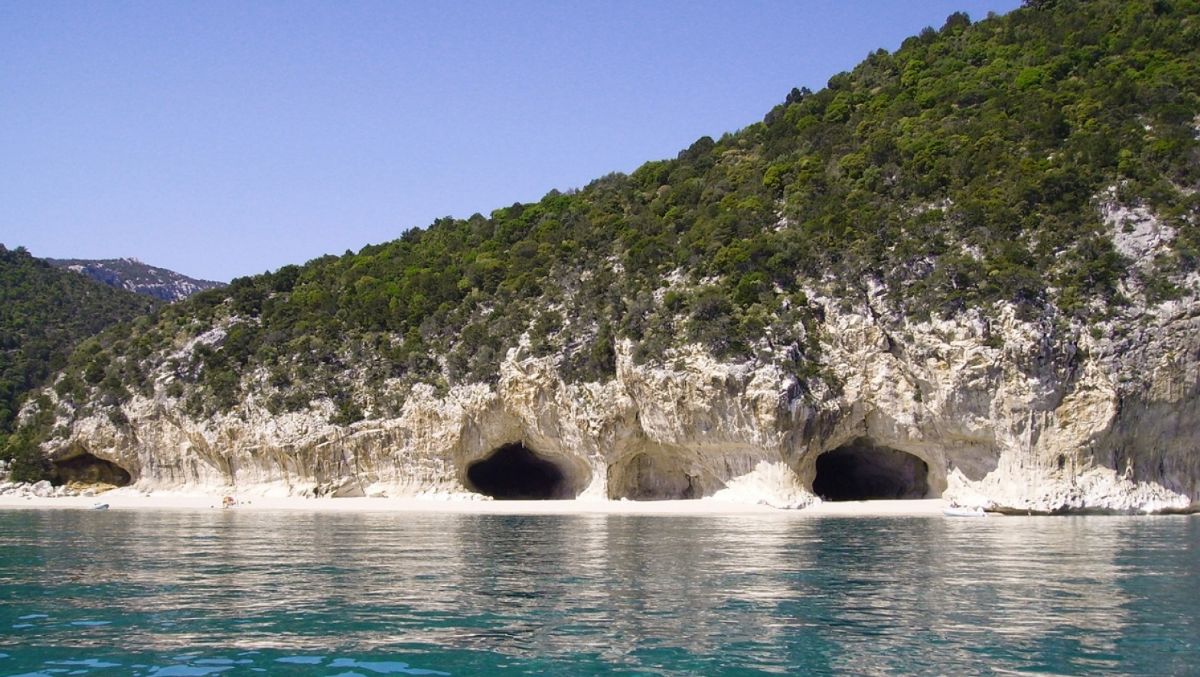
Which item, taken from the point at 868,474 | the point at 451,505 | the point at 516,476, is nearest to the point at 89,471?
the point at 516,476

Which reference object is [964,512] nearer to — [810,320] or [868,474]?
[810,320]

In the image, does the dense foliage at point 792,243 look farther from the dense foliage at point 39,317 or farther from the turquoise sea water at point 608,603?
the turquoise sea water at point 608,603

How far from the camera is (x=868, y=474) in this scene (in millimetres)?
45750

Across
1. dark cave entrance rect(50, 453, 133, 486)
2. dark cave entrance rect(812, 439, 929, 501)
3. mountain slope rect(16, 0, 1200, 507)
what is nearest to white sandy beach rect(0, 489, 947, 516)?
mountain slope rect(16, 0, 1200, 507)

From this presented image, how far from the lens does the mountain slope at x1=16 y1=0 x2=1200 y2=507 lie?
119ft

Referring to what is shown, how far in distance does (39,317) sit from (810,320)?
66387mm

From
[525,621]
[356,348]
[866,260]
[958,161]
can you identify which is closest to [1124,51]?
[958,161]

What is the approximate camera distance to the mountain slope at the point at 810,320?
36312 mm

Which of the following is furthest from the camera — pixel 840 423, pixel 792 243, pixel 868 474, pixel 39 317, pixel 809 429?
pixel 39 317

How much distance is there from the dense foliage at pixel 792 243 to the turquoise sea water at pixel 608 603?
1692 cm

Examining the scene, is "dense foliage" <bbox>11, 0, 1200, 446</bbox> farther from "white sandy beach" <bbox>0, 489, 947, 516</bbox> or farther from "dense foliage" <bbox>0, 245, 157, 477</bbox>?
"dense foliage" <bbox>0, 245, 157, 477</bbox>

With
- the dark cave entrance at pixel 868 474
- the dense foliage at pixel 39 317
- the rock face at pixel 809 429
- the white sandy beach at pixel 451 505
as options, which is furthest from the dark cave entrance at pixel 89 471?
the dark cave entrance at pixel 868 474

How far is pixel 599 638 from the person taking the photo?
38.8 feet

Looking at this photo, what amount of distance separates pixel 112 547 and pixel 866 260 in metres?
31.4
